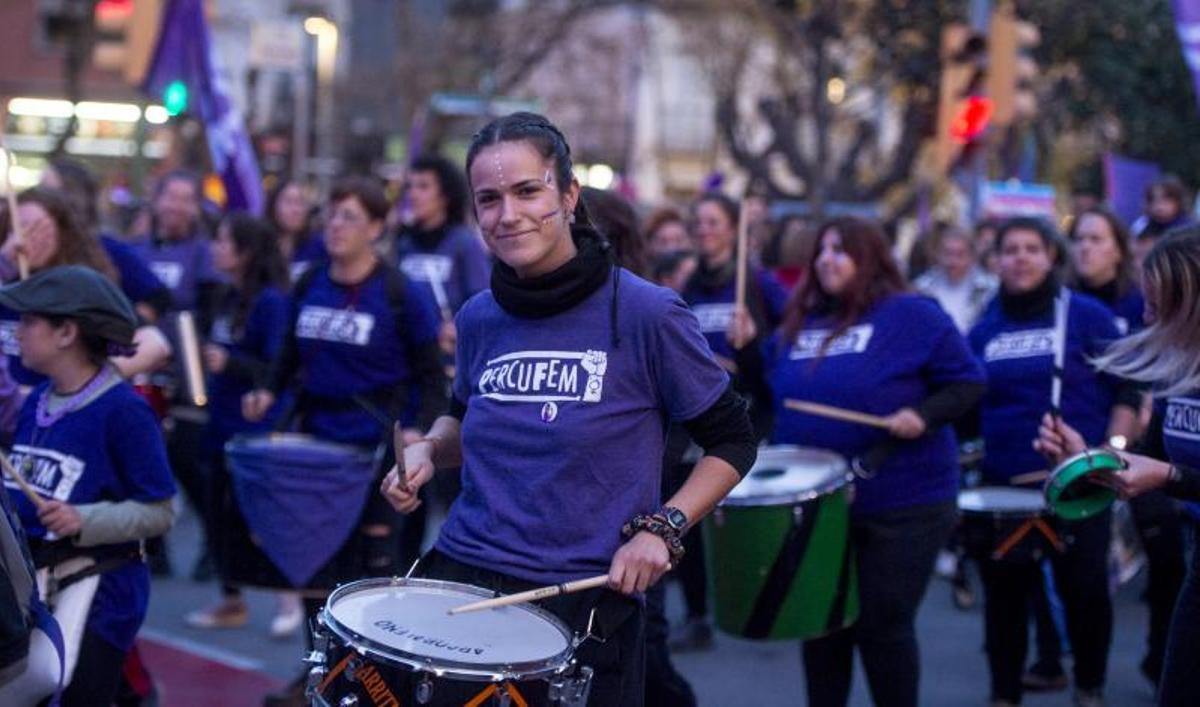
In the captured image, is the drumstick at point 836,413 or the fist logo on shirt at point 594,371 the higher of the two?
the fist logo on shirt at point 594,371

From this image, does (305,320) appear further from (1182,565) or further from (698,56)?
(698,56)

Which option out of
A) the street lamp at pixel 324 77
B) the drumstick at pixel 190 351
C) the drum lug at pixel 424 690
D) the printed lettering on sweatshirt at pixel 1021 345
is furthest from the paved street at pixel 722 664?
the street lamp at pixel 324 77

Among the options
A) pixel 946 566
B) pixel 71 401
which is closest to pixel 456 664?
pixel 71 401

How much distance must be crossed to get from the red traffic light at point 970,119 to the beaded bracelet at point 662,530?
1274 cm

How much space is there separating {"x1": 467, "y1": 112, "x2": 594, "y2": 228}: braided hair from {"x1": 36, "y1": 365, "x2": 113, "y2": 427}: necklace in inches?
71.1

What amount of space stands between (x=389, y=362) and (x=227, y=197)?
658 cm

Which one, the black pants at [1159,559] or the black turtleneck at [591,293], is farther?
the black pants at [1159,559]

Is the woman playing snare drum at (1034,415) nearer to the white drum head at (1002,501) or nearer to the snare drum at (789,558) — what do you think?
the white drum head at (1002,501)

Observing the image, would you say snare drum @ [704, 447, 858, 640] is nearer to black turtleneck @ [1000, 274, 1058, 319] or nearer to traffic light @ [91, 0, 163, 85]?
black turtleneck @ [1000, 274, 1058, 319]

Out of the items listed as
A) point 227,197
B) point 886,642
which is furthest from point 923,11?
point 886,642

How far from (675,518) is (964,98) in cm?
1315

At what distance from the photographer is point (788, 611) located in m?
6.28

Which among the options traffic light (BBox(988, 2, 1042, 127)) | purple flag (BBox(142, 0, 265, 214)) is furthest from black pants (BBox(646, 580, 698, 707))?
traffic light (BBox(988, 2, 1042, 127))

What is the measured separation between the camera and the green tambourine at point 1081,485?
5.30m
